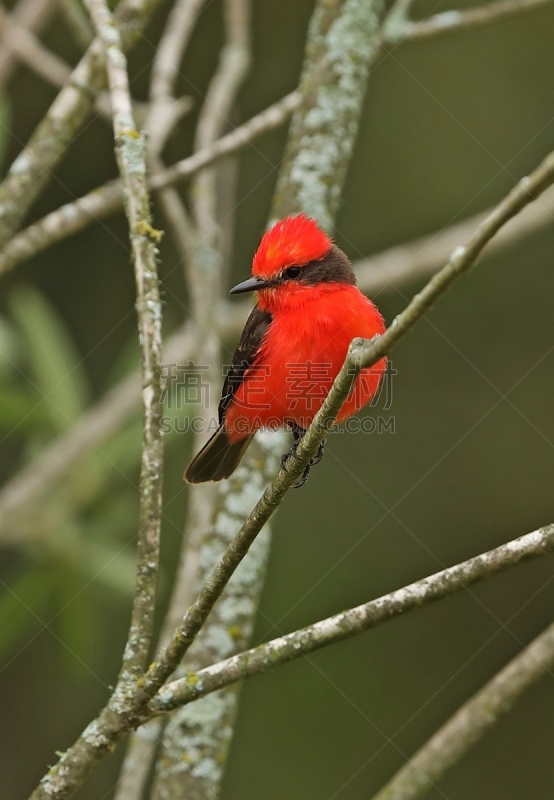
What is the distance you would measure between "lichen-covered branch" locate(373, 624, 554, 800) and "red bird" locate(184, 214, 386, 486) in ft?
3.34

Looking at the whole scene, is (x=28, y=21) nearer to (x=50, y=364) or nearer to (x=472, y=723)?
(x=50, y=364)

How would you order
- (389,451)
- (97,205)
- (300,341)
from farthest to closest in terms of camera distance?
(389,451)
(97,205)
(300,341)

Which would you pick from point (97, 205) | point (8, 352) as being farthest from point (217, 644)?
point (8, 352)

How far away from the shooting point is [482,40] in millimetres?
7801

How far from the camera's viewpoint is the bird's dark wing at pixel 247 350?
4156 millimetres

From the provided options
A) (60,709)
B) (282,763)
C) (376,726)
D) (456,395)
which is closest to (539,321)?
(456,395)

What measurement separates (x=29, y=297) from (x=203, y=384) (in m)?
1.28

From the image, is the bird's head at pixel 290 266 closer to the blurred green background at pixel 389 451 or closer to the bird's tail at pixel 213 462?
the bird's tail at pixel 213 462

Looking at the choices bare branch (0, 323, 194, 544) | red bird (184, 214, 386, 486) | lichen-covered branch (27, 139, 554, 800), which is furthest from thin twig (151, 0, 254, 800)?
lichen-covered branch (27, 139, 554, 800)

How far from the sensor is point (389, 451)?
24.8 feet

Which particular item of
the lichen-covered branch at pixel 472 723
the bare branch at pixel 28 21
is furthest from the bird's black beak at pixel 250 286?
the bare branch at pixel 28 21

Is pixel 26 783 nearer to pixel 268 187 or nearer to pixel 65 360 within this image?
pixel 65 360

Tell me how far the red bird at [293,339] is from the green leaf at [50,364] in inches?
46.3

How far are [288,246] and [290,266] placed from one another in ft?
0.28
